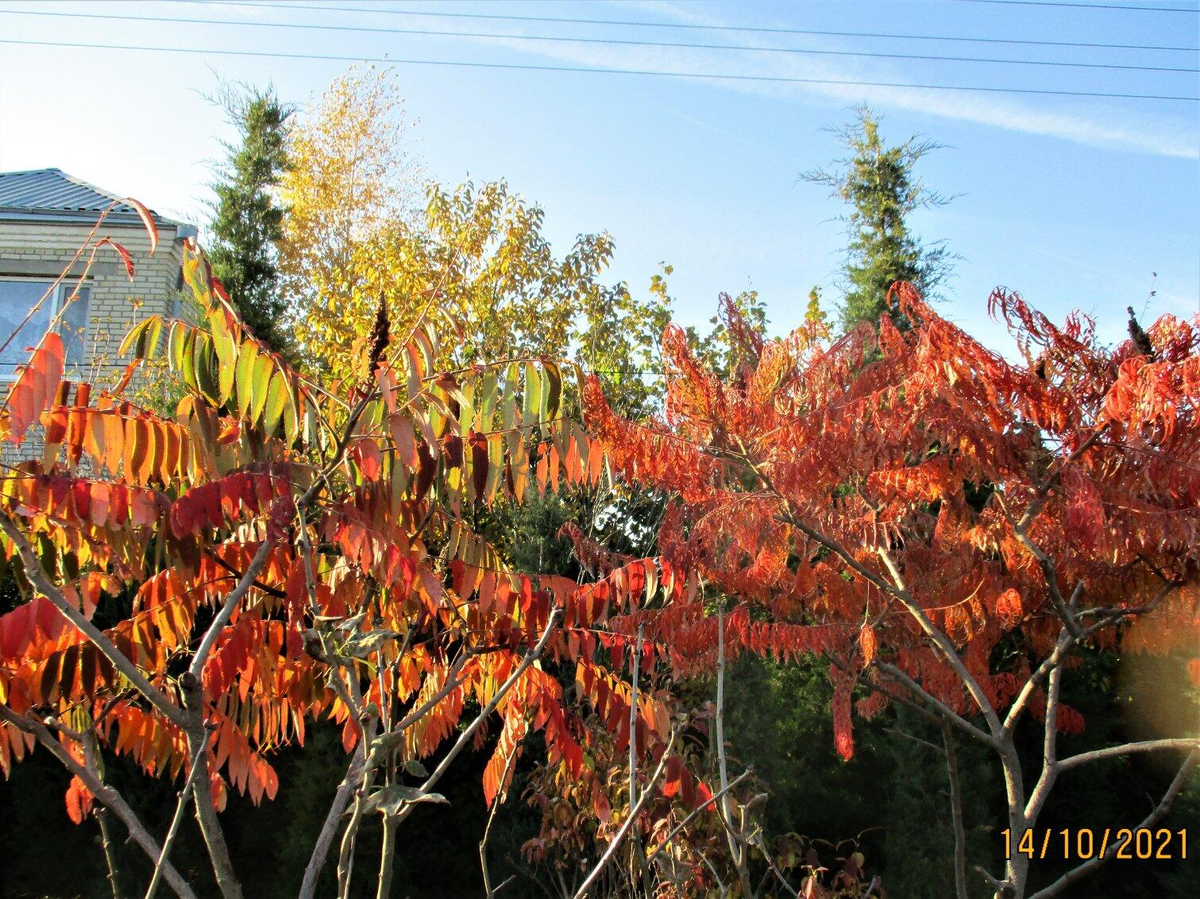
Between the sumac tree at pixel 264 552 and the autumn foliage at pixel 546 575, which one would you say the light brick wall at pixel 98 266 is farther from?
the sumac tree at pixel 264 552

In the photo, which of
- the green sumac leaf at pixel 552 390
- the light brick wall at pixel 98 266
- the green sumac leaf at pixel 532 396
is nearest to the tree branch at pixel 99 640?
the green sumac leaf at pixel 532 396

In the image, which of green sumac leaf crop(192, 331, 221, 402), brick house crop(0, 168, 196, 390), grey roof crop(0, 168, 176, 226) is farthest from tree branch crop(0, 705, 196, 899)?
brick house crop(0, 168, 196, 390)

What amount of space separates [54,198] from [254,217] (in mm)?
2575

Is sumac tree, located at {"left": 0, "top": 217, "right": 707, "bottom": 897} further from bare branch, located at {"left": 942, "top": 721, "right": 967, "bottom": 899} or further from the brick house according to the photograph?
the brick house

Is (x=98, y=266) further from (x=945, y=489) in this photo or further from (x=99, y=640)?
(x=99, y=640)

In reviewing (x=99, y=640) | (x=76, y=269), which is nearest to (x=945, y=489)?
(x=99, y=640)

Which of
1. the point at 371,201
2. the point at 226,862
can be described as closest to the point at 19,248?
the point at 371,201

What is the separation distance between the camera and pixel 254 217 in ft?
43.4

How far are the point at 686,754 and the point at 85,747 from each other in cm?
414

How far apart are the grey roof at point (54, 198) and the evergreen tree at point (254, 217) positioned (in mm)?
1083

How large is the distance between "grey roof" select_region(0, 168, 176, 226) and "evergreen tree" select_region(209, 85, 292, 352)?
1083mm

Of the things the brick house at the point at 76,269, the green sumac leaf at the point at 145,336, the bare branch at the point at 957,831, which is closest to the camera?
the green sumac leaf at the point at 145,336

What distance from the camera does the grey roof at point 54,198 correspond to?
37.6 feet

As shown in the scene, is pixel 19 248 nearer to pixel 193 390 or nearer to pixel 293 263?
pixel 293 263
